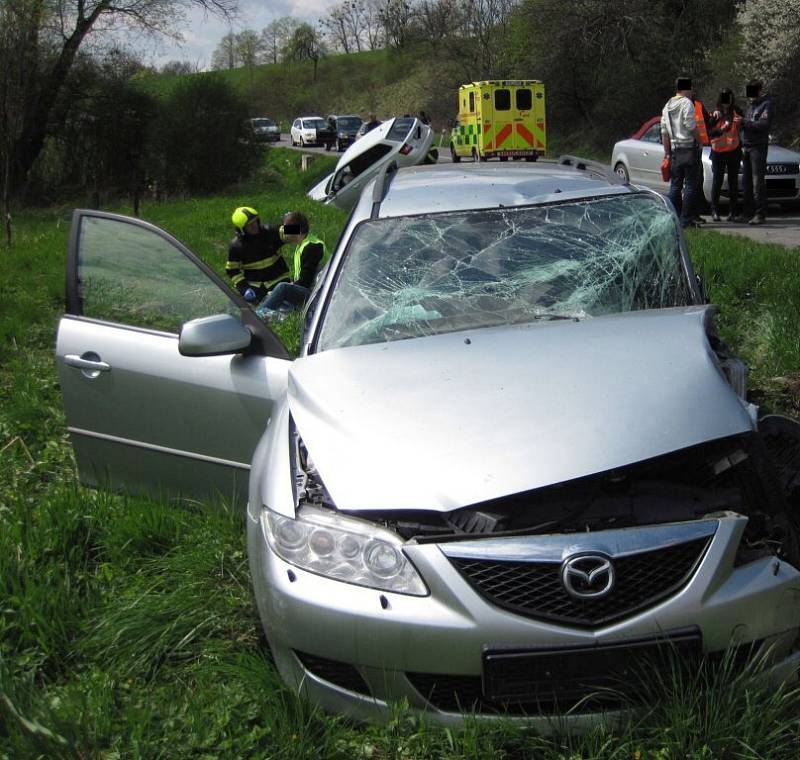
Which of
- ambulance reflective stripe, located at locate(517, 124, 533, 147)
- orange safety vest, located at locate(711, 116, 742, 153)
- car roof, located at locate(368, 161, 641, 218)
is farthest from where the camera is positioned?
ambulance reflective stripe, located at locate(517, 124, 533, 147)

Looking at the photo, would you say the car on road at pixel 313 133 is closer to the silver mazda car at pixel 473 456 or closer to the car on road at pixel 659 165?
the car on road at pixel 659 165

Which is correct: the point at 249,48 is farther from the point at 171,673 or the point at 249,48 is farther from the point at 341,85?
the point at 171,673

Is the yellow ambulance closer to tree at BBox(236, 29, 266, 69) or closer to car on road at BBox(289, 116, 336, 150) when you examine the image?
car on road at BBox(289, 116, 336, 150)

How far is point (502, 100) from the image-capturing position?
23.8m

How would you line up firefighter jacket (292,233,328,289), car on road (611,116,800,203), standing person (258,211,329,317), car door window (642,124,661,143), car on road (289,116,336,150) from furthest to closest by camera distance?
car on road (289,116,336,150)
car door window (642,124,661,143)
car on road (611,116,800,203)
firefighter jacket (292,233,328,289)
standing person (258,211,329,317)

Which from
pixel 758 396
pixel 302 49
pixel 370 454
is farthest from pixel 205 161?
pixel 302 49

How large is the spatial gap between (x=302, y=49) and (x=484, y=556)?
→ 9033cm

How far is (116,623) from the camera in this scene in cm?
326

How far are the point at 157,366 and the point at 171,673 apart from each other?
4.19ft

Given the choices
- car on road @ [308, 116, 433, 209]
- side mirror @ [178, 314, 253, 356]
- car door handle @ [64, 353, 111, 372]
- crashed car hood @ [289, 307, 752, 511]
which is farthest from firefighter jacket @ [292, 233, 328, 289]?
car on road @ [308, 116, 433, 209]

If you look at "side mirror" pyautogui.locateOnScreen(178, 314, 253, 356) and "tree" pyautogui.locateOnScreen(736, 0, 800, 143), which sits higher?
"tree" pyautogui.locateOnScreen(736, 0, 800, 143)

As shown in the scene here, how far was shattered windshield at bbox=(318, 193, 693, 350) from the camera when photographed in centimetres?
371

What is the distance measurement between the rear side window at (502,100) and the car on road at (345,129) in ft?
60.2

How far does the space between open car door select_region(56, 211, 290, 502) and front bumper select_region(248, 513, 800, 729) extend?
1.13m
